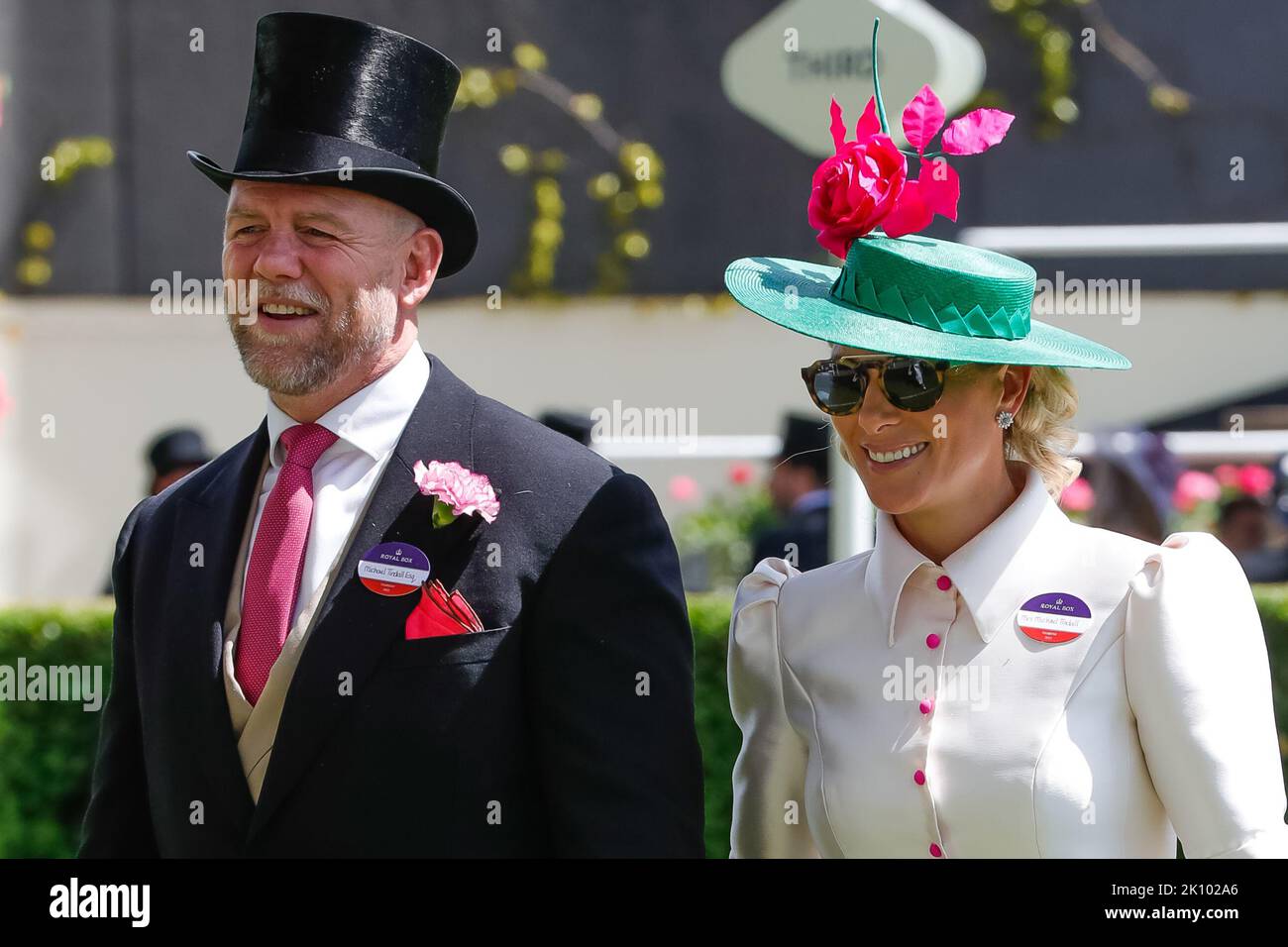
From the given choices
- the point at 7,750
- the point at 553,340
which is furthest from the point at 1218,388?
the point at 7,750

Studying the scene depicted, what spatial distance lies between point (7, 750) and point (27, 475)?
3965 mm

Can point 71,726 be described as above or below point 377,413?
below

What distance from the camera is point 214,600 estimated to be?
2576 millimetres

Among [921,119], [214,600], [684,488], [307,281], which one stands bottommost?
[214,600]

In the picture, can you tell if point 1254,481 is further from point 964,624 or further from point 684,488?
point 964,624

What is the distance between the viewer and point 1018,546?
2559mm

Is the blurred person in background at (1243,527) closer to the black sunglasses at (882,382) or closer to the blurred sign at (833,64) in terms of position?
the blurred sign at (833,64)

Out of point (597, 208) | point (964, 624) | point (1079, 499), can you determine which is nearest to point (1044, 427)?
point (964, 624)

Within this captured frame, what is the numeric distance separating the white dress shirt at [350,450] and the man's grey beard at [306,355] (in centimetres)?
7

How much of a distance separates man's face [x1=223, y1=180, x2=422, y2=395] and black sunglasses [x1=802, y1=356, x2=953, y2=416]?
0.75 meters

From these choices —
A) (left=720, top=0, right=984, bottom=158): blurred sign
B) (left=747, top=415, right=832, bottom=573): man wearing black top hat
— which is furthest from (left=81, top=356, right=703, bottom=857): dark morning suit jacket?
(left=747, top=415, right=832, bottom=573): man wearing black top hat

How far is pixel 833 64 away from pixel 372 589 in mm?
2345

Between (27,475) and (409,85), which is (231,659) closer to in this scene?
(409,85)

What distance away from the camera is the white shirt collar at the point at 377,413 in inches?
104
